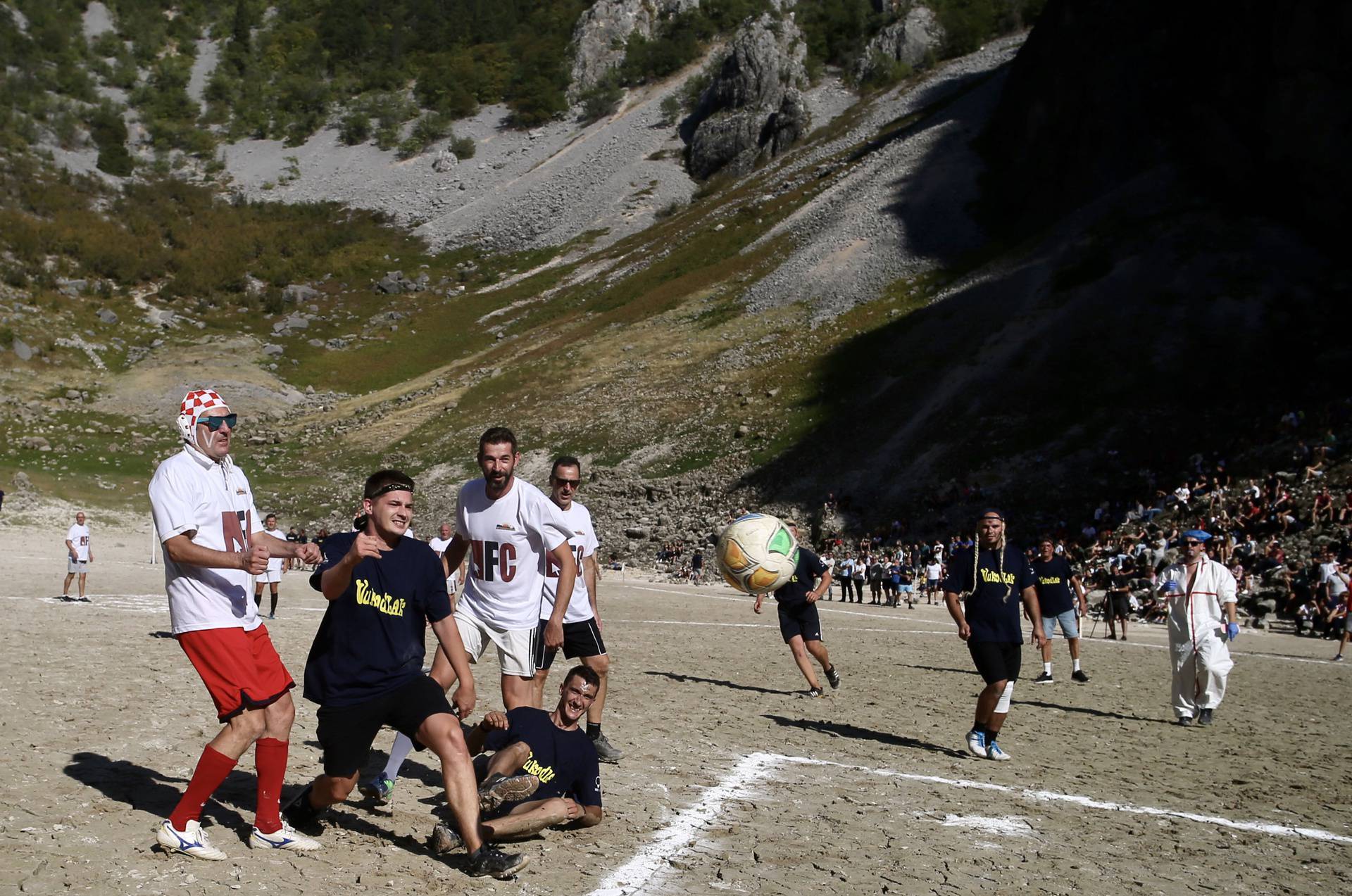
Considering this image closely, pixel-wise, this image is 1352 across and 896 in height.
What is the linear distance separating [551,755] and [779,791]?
2.20 meters

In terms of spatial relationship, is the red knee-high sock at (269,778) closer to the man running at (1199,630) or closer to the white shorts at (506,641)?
the white shorts at (506,641)

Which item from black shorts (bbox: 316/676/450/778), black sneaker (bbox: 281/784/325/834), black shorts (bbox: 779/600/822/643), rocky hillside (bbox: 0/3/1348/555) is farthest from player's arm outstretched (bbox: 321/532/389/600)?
rocky hillside (bbox: 0/3/1348/555)

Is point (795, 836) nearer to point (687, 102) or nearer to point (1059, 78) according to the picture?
point (1059, 78)

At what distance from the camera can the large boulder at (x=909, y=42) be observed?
11050cm

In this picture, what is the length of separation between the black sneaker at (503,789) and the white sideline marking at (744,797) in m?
0.69

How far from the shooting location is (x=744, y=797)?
8047 mm

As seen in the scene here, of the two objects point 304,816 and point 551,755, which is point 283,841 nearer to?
point 304,816

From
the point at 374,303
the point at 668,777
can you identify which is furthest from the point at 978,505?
the point at 374,303

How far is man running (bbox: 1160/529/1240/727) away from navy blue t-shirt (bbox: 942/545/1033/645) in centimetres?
312

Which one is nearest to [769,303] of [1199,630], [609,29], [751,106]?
[1199,630]

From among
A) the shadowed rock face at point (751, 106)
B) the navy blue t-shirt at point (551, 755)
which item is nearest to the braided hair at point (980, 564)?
the navy blue t-shirt at point (551, 755)

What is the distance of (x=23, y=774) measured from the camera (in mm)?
7320

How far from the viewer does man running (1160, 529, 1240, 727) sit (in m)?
12.2

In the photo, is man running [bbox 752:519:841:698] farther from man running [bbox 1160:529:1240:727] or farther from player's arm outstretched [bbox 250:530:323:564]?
player's arm outstretched [bbox 250:530:323:564]
